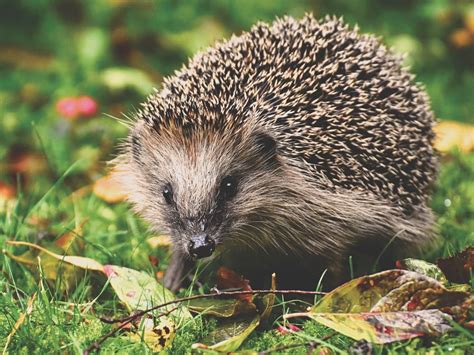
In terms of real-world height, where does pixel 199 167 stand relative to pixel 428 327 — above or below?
above

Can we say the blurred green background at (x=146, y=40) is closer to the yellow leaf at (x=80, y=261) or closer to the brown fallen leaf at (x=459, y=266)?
the yellow leaf at (x=80, y=261)

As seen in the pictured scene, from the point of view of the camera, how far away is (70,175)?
13.8ft

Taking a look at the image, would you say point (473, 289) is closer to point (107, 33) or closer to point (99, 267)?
point (99, 267)

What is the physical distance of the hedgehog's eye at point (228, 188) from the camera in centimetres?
282

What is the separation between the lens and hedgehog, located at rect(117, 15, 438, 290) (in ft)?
9.31

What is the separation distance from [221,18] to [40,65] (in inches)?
60.3

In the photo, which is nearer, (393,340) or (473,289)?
(393,340)

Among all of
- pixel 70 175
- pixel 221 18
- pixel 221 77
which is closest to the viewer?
pixel 221 77

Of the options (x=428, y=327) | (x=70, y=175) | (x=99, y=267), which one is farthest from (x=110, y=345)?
(x=70, y=175)

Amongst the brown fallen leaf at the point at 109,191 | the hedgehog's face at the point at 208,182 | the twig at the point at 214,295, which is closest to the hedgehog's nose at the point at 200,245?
the hedgehog's face at the point at 208,182

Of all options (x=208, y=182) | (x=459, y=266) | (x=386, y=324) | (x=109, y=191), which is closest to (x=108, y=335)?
(x=208, y=182)

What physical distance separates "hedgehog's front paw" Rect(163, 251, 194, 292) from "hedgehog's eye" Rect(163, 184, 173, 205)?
26 centimetres

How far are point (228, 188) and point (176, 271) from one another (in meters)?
0.48

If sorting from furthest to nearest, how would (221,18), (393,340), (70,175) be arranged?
(221,18) < (70,175) < (393,340)
